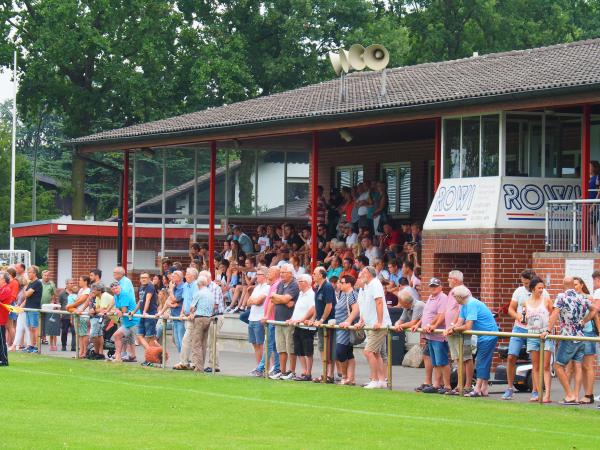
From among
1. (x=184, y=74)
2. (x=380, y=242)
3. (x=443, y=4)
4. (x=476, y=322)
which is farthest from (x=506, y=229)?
(x=443, y=4)

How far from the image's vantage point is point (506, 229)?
25.6 metres

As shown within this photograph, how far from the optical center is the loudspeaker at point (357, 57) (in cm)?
2978

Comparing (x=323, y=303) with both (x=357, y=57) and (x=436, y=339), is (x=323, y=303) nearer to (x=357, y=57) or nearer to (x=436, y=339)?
(x=436, y=339)

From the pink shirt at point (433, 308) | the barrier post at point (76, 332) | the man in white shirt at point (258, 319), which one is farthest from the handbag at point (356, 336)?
the barrier post at point (76, 332)

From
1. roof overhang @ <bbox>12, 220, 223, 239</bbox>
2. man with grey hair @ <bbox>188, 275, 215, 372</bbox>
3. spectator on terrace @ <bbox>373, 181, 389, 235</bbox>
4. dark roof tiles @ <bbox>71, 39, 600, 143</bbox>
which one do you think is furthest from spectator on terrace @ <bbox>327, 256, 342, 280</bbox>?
roof overhang @ <bbox>12, 220, 223, 239</bbox>

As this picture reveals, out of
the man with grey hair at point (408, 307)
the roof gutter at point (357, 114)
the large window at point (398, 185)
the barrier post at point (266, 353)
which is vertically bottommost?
the barrier post at point (266, 353)

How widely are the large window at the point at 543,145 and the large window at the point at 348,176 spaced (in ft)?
35.3

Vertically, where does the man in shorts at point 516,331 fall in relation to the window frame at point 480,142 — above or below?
below

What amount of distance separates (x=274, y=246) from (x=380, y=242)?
5.04m

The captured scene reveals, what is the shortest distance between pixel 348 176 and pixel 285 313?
15076mm

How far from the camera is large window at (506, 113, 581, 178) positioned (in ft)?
85.9

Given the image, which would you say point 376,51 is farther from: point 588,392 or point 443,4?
point 443,4

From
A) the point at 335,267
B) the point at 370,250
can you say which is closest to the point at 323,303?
the point at 335,267

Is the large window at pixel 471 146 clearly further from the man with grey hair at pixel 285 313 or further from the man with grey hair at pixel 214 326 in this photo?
the man with grey hair at pixel 214 326
